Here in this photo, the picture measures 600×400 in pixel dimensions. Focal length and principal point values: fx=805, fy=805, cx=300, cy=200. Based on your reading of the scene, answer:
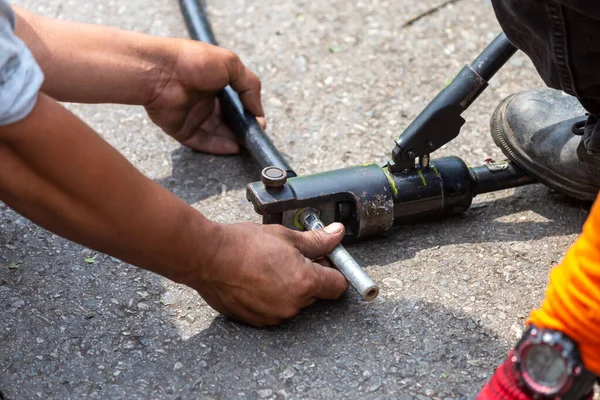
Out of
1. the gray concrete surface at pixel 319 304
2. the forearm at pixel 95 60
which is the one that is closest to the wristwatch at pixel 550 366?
the gray concrete surface at pixel 319 304

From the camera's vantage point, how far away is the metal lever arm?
160 cm

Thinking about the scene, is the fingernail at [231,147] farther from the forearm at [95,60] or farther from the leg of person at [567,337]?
the leg of person at [567,337]

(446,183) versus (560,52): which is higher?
(560,52)

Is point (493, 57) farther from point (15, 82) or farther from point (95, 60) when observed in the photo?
point (15, 82)

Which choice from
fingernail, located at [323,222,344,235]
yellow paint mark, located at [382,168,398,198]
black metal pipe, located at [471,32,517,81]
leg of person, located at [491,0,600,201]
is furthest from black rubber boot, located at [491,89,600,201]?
fingernail, located at [323,222,344,235]

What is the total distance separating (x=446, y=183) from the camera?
1654 millimetres

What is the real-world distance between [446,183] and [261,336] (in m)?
0.50

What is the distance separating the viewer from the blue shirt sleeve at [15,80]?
3.37 ft

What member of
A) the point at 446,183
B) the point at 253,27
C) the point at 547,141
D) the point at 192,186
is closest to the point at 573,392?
the point at 446,183

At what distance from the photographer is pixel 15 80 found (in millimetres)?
1037

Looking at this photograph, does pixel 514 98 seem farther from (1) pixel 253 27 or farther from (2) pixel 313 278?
(1) pixel 253 27

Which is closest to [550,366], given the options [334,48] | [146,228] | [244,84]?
[146,228]

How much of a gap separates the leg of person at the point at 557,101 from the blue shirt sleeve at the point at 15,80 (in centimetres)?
76

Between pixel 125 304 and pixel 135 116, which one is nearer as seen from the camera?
pixel 125 304
